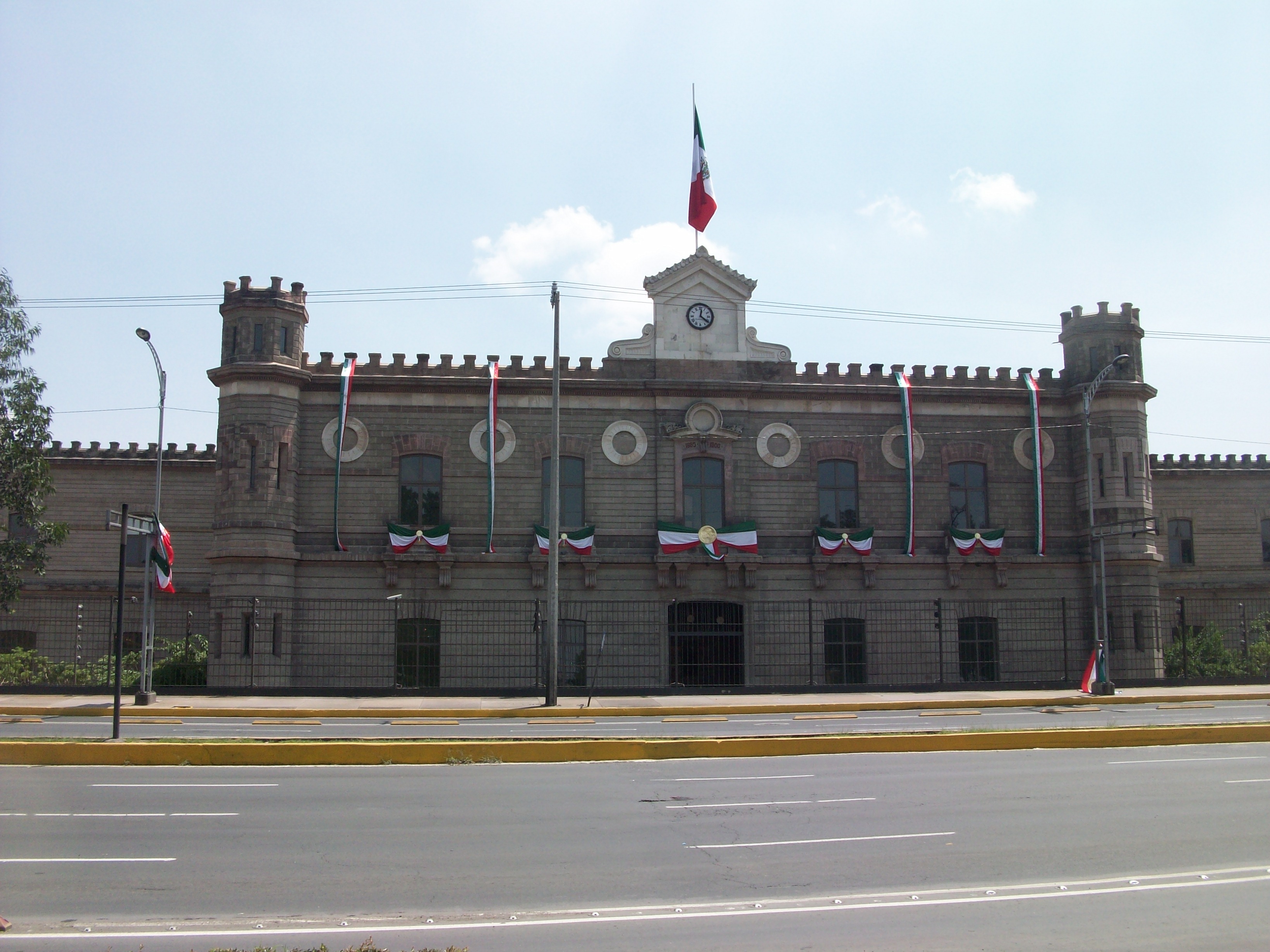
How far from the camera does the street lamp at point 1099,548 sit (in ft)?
87.2

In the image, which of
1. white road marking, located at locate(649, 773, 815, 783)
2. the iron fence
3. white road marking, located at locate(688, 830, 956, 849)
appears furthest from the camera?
the iron fence

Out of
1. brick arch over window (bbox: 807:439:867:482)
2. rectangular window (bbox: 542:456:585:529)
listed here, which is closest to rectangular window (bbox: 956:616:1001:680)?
brick arch over window (bbox: 807:439:867:482)

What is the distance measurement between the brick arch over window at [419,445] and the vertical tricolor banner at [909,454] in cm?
1373

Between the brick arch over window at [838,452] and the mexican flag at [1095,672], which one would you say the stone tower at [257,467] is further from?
the mexican flag at [1095,672]

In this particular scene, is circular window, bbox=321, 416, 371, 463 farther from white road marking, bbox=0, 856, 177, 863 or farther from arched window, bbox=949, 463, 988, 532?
white road marking, bbox=0, 856, 177, 863

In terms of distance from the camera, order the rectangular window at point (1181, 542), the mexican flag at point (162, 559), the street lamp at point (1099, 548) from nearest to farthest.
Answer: the mexican flag at point (162, 559) < the street lamp at point (1099, 548) < the rectangular window at point (1181, 542)

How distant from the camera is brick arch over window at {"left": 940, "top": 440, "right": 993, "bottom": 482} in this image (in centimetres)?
3269

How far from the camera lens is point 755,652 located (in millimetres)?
30797

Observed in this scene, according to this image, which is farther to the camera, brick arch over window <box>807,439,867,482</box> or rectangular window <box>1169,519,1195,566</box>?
rectangular window <box>1169,519,1195,566</box>

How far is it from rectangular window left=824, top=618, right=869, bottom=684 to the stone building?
0.25 feet

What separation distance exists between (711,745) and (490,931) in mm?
8596

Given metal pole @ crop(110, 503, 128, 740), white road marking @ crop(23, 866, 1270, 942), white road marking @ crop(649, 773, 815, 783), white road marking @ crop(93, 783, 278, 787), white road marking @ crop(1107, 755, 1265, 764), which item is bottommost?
white road marking @ crop(1107, 755, 1265, 764)

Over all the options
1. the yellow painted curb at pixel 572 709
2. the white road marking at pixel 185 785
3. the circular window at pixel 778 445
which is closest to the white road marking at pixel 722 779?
the white road marking at pixel 185 785

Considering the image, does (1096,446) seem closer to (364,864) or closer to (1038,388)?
(1038,388)
